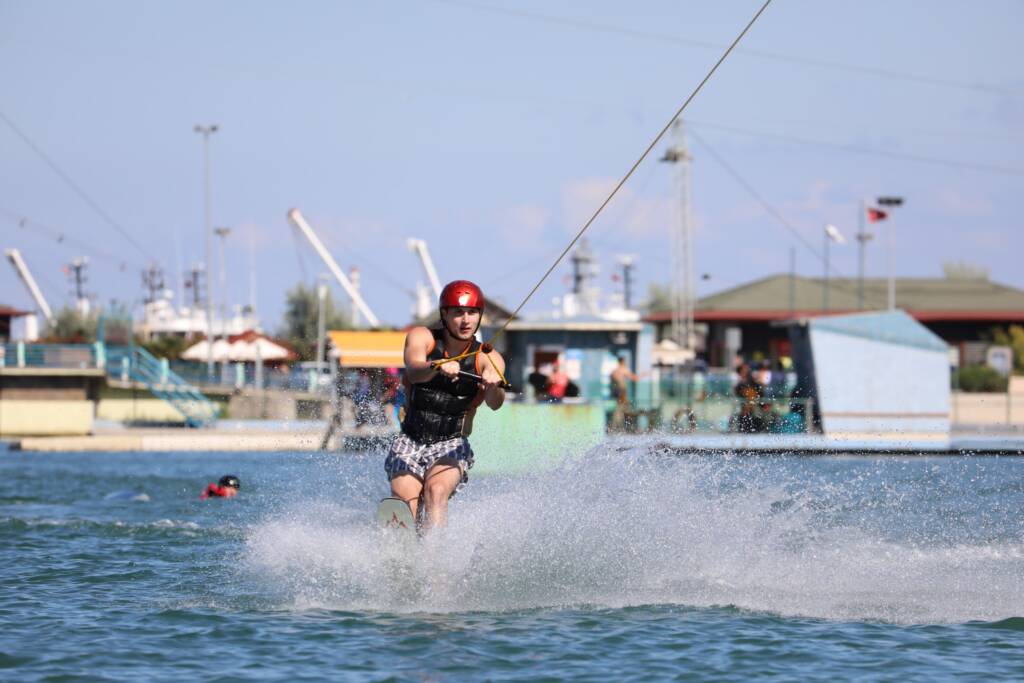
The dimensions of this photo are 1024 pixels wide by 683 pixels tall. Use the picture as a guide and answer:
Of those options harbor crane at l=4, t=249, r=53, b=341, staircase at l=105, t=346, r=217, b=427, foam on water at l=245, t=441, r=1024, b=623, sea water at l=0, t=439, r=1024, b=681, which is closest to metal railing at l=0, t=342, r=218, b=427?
staircase at l=105, t=346, r=217, b=427

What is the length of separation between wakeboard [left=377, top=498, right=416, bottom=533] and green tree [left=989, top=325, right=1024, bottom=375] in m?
50.5

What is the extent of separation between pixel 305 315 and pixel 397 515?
10528 centimetres

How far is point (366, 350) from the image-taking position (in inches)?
1742

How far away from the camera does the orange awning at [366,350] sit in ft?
143

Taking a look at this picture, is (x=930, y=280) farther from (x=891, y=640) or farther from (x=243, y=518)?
(x=891, y=640)

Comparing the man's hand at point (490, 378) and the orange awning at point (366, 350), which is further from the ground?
the orange awning at point (366, 350)

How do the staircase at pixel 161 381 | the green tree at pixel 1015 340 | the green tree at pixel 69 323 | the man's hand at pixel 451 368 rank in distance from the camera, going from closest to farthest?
the man's hand at pixel 451 368, the staircase at pixel 161 381, the green tree at pixel 1015 340, the green tree at pixel 69 323

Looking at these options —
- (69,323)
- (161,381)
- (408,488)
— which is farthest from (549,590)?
(69,323)

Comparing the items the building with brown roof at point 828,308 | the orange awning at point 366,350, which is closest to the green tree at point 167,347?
the building with brown roof at point 828,308

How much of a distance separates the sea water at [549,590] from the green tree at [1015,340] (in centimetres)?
4697

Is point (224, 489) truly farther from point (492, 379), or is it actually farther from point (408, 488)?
point (492, 379)

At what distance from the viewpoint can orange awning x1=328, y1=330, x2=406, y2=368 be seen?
143 ft

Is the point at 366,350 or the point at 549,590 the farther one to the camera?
the point at 366,350

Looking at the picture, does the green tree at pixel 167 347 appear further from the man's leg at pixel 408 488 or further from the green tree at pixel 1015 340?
the man's leg at pixel 408 488
